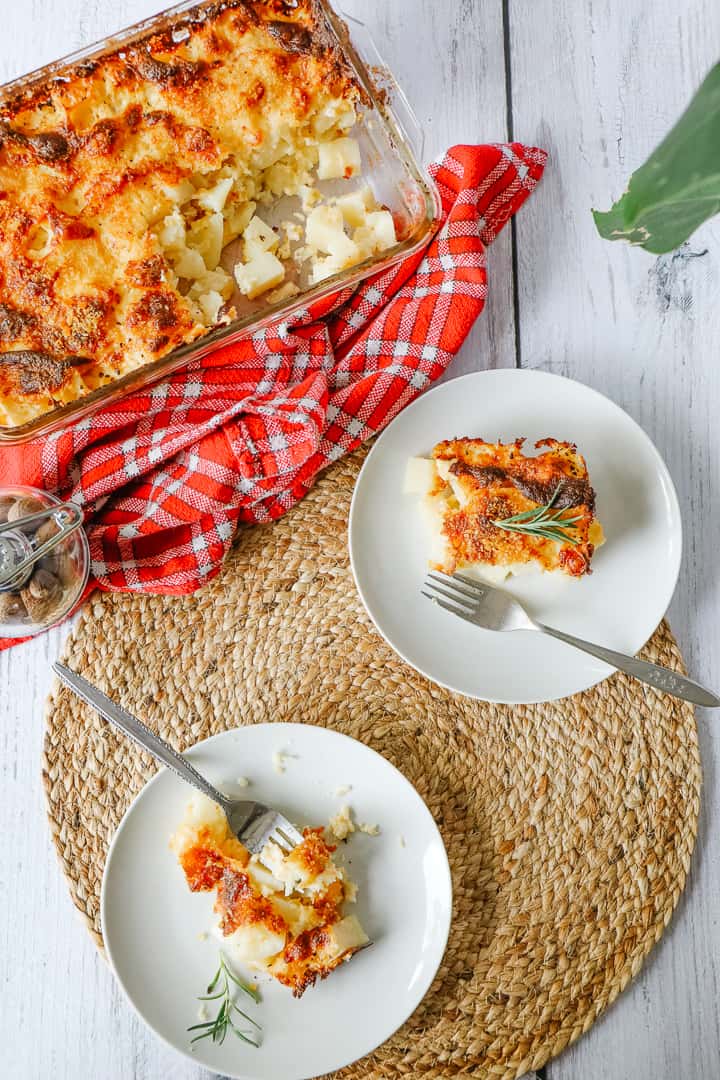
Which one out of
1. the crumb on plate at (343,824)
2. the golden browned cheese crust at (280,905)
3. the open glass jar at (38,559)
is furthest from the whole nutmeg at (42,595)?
the crumb on plate at (343,824)

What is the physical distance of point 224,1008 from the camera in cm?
200

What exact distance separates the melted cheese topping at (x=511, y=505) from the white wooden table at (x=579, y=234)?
34 cm

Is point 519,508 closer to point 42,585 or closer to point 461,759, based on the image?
point 461,759

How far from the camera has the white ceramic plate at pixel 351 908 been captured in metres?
2.01

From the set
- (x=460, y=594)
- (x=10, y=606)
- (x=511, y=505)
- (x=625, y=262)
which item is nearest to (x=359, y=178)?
(x=625, y=262)

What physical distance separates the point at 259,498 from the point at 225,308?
0.42 metres

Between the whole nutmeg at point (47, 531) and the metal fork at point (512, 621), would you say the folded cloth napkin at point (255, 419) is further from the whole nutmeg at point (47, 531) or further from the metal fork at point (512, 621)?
the metal fork at point (512, 621)

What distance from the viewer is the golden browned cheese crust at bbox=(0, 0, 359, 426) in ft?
6.38

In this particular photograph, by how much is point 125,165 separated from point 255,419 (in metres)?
0.59

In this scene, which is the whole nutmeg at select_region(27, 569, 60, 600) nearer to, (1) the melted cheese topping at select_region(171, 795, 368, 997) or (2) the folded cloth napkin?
(2) the folded cloth napkin

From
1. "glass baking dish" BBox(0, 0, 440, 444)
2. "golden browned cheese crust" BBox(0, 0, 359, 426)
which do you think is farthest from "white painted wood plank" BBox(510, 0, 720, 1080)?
"golden browned cheese crust" BBox(0, 0, 359, 426)

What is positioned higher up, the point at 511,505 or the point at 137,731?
the point at 511,505

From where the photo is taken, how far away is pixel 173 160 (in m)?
2.00

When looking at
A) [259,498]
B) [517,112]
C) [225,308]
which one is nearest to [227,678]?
[259,498]
